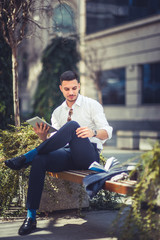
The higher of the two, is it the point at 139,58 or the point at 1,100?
the point at 139,58

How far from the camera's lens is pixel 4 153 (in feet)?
16.1

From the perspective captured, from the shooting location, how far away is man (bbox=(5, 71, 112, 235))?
406 cm

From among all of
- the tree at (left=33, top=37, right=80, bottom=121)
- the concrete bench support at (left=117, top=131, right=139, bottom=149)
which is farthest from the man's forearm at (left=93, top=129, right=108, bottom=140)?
the tree at (left=33, top=37, right=80, bottom=121)

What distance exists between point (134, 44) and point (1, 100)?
593 inches

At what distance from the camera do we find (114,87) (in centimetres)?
2298

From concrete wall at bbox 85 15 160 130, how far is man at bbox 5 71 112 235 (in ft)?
50.8

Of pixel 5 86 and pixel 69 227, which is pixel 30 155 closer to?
pixel 69 227

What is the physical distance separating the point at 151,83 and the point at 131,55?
1921mm

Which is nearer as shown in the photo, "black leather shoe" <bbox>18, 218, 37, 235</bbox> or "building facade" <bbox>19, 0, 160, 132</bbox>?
"black leather shoe" <bbox>18, 218, 37, 235</bbox>

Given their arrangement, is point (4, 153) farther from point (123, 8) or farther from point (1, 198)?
point (123, 8)

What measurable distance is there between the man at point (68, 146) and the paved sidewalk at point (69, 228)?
0.48 ft

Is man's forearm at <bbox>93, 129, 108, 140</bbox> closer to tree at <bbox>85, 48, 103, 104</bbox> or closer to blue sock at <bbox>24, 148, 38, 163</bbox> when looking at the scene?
blue sock at <bbox>24, 148, 38, 163</bbox>

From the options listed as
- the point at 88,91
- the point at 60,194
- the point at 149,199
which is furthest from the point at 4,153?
the point at 88,91

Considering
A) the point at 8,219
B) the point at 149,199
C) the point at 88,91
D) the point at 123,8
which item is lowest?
the point at 8,219
